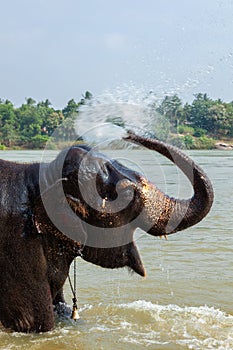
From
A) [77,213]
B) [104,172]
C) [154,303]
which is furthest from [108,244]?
[154,303]

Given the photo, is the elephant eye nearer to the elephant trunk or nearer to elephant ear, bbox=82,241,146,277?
Answer: the elephant trunk

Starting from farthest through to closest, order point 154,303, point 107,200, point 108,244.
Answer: point 154,303 < point 108,244 < point 107,200

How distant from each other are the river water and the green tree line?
2.02 ft

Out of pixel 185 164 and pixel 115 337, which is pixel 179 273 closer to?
pixel 115 337

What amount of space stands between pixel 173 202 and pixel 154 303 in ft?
6.20

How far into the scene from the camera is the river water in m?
4.67

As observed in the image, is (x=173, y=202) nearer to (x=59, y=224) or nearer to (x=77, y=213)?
(x=77, y=213)

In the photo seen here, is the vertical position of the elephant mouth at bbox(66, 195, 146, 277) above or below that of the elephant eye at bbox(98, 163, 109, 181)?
below

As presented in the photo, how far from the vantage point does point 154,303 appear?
5852 mm

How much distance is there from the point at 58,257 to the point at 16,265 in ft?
1.05

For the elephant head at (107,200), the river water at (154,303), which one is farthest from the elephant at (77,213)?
the river water at (154,303)

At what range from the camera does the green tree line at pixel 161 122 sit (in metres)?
5.62

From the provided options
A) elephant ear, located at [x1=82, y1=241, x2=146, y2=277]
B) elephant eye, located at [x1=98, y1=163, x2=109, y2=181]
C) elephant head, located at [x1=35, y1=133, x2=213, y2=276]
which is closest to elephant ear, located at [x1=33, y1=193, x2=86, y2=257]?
elephant head, located at [x1=35, y1=133, x2=213, y2=276]

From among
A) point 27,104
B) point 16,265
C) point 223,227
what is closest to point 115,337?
point 16,265
